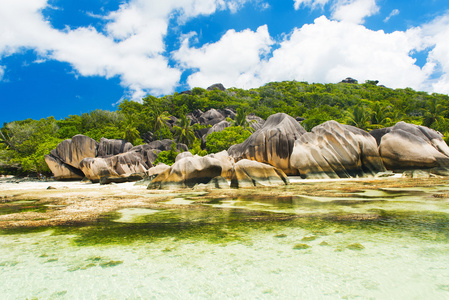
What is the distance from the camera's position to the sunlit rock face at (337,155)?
58.5ft

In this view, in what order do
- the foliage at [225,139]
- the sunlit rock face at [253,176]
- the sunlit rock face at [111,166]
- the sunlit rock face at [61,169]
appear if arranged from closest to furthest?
the sunlit rock face at [253,176] < the sunlit rock face at [111,166] < the sunlit rock face at [61,169] < the foliage at [225,139]

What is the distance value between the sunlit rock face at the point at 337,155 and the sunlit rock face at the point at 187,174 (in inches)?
291

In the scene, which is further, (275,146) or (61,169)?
(61,169)

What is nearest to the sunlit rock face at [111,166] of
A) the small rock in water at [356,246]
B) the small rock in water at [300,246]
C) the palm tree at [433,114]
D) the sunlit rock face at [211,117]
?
the small rock in water at [300,246]

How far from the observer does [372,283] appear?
251cm

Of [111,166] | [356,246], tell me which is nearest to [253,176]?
[356,246]

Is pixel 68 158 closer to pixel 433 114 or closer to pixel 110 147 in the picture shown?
pixel 110 147

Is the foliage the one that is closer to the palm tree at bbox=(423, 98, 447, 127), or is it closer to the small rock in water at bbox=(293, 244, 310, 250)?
the small rock in water at bbox=(293, 244, 310, 250)

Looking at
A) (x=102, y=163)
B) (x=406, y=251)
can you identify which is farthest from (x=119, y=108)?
(x=406, y=251)

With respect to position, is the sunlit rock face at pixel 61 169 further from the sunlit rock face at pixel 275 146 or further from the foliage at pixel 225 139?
the sunlit rock face at pixel 275 146

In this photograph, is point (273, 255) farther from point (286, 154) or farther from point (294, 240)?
point (286, 154)

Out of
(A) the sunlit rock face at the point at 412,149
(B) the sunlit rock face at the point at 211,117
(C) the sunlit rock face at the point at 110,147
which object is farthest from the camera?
(B) the sunlit rock face at the point at 211,117

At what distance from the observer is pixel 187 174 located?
1415cm

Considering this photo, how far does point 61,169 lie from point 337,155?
87.6 feet
